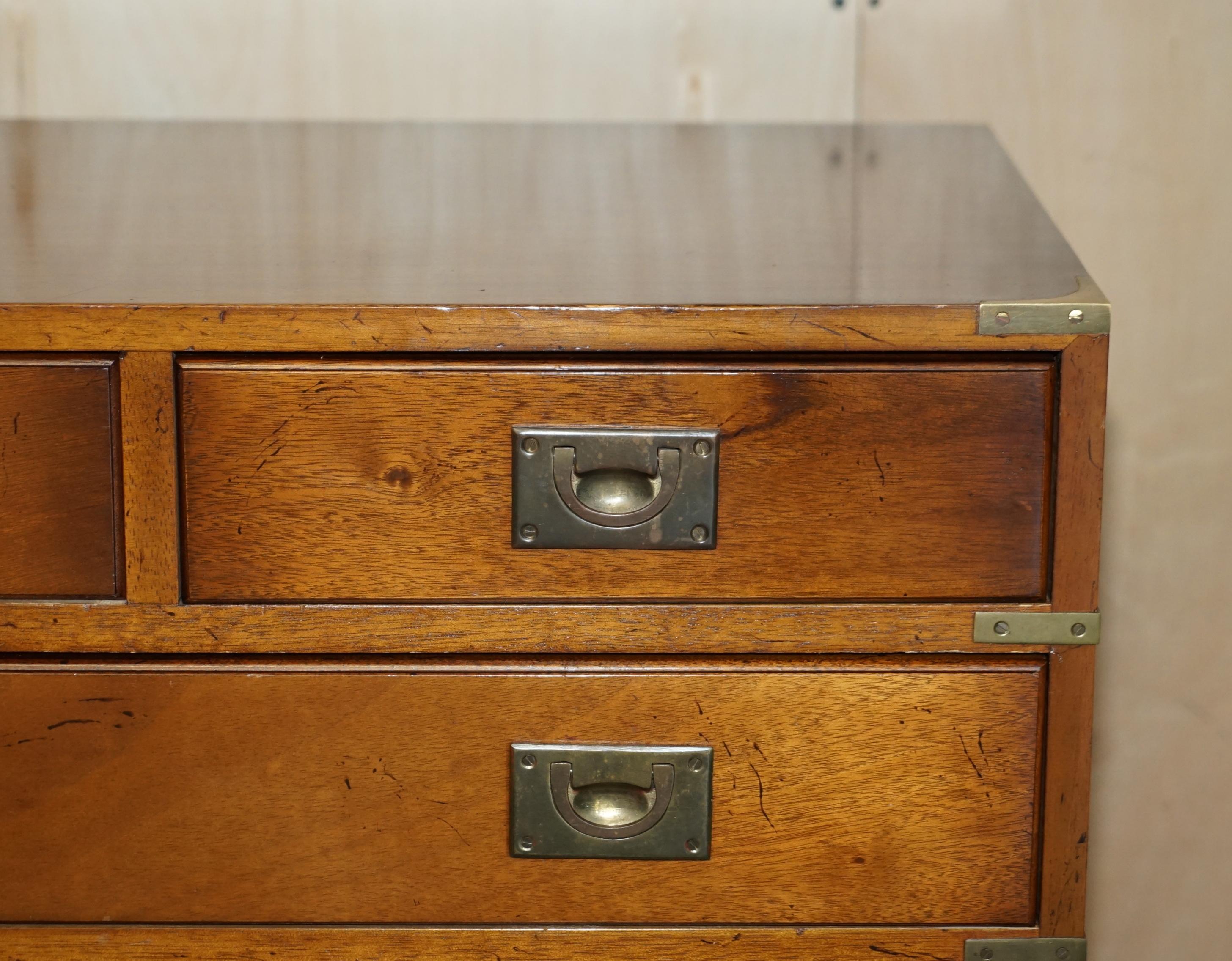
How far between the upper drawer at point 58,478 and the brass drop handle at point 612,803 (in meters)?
0.27

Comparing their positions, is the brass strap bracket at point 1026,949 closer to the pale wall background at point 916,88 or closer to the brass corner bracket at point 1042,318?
the brass corner bracket at point 1042,318

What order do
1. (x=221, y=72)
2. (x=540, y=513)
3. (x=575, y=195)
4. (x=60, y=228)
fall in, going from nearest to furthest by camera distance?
(x=540, y=513)
(x=60, y=228)
(x=575, y=195)
(x=221, y=72)

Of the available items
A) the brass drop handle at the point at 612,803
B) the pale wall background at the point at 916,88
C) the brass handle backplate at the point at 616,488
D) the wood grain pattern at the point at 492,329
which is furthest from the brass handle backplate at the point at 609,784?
the pale wall background at the point at 916,88

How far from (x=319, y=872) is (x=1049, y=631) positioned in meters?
0.43

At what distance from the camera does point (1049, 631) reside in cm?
72

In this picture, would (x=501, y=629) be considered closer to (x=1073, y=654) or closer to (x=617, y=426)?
(x=617, y=426)

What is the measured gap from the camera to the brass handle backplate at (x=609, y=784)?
0.73 metres

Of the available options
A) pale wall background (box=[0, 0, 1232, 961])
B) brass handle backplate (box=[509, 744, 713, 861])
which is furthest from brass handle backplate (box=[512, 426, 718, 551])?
pale wall background (box=[0, 0, 1232, 961])

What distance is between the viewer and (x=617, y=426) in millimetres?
701

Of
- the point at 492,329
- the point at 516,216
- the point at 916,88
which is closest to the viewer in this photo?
the point at 492,329

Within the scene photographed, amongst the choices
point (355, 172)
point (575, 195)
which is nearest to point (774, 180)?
point (575, 195)

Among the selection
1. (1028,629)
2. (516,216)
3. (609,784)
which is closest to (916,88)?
(516,216)

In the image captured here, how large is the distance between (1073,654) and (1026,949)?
0.57 feet

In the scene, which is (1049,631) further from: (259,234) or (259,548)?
(259,234)
